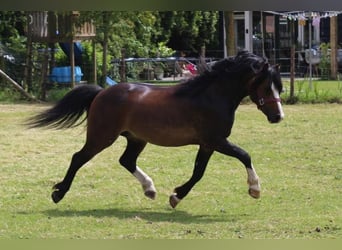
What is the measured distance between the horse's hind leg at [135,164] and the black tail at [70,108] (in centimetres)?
45

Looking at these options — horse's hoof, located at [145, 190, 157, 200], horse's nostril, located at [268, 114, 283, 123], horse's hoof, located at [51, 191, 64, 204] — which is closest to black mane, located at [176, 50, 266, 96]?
horse's nostril, located at [268, 114, 283, 123]

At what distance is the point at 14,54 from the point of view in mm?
19484

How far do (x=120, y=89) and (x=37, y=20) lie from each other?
12903 mm

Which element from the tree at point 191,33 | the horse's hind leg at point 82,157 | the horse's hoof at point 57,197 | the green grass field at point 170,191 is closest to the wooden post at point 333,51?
the tree at point 191,33

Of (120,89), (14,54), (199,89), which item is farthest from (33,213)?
(14,54)

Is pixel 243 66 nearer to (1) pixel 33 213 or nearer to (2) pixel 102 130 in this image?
(2) pixel 102 130

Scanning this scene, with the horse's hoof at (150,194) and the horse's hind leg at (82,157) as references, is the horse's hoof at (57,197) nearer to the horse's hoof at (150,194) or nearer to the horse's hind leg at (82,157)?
the horse's hind leg at (82,157)

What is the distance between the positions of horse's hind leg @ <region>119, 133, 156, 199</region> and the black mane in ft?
2.09

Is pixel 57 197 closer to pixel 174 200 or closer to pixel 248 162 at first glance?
pixel 174 200

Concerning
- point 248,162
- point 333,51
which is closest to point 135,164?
point 248,162

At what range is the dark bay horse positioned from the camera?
17.7 ft

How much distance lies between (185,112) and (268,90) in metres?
0.69

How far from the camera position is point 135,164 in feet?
19.1

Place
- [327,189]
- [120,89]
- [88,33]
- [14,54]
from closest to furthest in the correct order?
[120,89]
[327,189]
[88,33]
[14,54]
